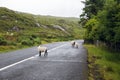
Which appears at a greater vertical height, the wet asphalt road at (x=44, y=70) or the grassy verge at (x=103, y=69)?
the wet asphalt road at (x=44, y=70)

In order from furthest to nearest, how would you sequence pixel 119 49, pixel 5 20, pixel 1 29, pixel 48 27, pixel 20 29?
pixel 48 27
pixel 5 20
pixel 20 29
pixel 1 29
pixel 119 49

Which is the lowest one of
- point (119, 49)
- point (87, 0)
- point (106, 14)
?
point (119, 49)

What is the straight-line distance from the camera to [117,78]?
586 inches

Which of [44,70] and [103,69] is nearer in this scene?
[44,70]

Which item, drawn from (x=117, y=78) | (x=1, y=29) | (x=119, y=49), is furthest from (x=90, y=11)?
(x=117, y=78)

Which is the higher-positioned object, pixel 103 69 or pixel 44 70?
pixel 44 70

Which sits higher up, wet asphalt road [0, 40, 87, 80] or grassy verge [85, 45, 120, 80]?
wet asphalt road [0, 40, 87, 80]

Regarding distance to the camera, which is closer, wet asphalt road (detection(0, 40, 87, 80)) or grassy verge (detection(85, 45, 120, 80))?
wet asphalt road (detection(0, 40, 87, 80))

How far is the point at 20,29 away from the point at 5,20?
1158 cm

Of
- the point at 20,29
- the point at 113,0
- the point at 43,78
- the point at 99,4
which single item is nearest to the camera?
the point at 43,78

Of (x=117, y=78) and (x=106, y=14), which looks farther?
(x=106, y=14)

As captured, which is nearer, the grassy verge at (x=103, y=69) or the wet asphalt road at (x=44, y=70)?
the wet asphalt road at (x=44, y=70)

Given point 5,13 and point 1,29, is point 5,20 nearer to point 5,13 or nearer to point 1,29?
point 5,13

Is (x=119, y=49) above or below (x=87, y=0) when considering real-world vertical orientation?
below
